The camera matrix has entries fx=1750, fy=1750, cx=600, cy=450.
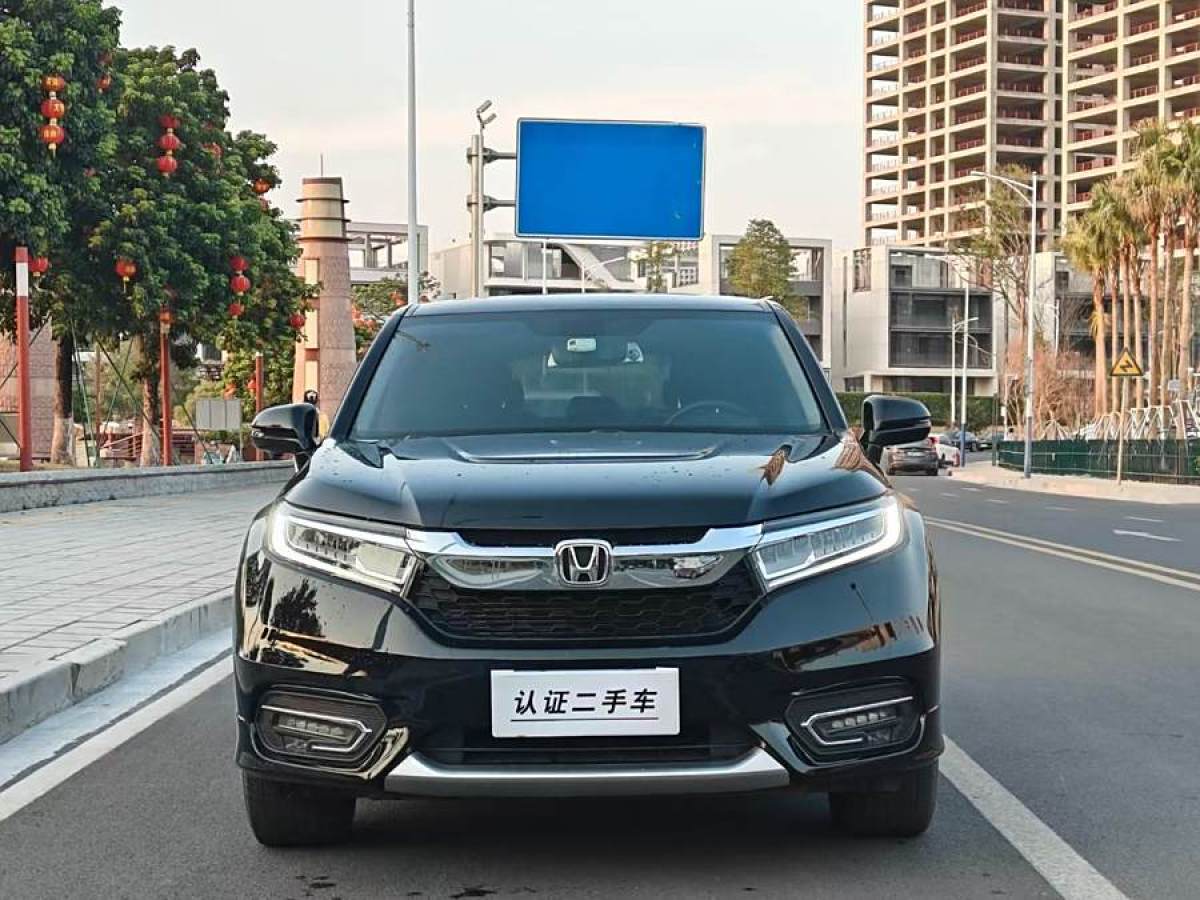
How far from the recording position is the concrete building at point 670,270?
106750 mm

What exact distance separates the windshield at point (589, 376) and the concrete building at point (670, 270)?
320 feet

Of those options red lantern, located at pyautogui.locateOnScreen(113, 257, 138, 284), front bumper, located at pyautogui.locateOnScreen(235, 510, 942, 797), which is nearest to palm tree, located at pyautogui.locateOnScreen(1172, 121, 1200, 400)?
red lantern, located at pyautogui.locateOnScreen(113, 257, 138, 284)

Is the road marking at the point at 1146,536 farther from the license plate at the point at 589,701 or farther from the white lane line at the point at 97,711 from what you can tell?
the license plate at the point at 589,701

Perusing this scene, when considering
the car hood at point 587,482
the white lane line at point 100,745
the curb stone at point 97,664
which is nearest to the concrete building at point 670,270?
the curb stone at point 97,664

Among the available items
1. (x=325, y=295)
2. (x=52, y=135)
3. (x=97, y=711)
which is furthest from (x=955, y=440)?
(x=97, y=711)

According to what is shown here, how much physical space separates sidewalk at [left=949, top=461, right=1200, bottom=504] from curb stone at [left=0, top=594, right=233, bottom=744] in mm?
26258

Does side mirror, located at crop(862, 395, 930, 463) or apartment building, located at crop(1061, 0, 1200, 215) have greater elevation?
apartment building, located at crop(1061, 0, 1200, 215)

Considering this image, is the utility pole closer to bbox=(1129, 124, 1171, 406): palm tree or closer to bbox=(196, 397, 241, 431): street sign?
bbox=(196, 397, 241, 431): street sign

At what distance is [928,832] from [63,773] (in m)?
2.98

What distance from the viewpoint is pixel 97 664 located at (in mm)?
7914

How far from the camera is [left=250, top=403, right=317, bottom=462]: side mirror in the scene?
234 inches

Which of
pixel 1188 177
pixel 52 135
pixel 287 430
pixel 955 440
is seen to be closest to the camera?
pixel 287 430

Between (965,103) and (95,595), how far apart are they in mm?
114719

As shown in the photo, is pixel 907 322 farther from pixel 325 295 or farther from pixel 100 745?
pixel 100 745
